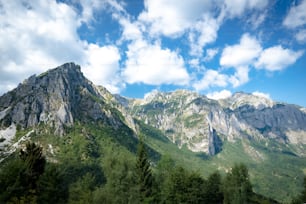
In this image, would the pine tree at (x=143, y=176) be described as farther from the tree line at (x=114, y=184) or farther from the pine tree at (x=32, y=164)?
the pine tree at (x=32, y=164)

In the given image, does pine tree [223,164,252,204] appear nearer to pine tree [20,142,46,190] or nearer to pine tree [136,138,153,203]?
pine tree [136,138,153,203]

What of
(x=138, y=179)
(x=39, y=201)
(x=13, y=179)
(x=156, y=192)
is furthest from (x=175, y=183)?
(x=13, y=179)

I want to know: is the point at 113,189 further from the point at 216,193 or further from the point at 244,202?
the point at 216,193

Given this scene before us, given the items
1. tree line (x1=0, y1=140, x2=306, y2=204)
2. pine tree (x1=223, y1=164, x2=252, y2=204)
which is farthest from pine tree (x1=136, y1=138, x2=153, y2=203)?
pine tree (x1=223, y1=164, x2=252, y2=204)

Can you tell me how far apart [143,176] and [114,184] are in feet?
25.9

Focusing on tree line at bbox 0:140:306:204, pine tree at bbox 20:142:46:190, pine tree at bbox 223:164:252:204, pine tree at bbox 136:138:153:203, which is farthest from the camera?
pine tree at bbox 223:164:252:204

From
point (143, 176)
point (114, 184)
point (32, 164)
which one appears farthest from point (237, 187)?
point (32, 164)

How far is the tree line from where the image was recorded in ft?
163

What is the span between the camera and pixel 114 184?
67.8 meters

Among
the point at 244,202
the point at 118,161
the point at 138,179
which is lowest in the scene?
the point at 244,202

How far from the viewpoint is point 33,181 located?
52.5m

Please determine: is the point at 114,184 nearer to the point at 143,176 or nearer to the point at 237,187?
the point at 143,176

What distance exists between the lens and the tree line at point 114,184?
49812mm

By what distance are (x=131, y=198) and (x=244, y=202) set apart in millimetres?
49110
